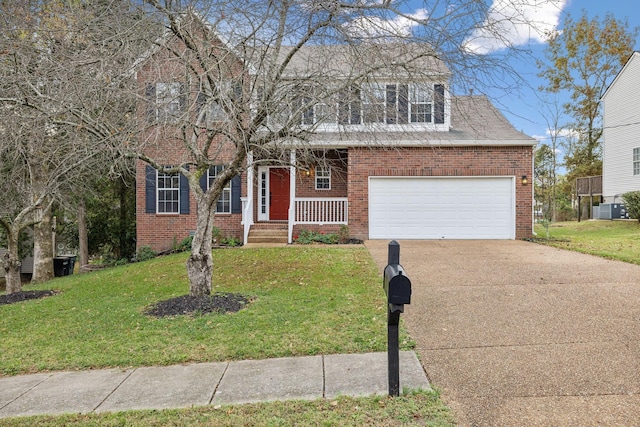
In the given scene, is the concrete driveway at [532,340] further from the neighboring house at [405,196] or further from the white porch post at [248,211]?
the white porch post at [248,211]

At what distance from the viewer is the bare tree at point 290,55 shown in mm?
5176

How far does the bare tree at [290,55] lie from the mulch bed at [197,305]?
1.94m

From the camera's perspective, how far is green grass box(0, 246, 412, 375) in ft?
13.8

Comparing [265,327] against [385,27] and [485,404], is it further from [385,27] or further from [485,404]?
[385,27]

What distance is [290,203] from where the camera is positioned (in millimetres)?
13367

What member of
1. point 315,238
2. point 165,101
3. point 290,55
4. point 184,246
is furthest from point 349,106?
point 184,246

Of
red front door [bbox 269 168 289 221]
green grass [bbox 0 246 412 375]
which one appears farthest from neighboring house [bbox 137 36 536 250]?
green grass [bbox 0 246 412 375]

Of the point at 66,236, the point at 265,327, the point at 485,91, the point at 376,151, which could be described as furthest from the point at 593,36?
the point at 66,236

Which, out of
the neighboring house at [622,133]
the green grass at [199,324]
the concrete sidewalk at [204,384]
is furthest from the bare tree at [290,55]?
the neighboring house at [622,133]

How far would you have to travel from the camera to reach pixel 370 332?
4578mm

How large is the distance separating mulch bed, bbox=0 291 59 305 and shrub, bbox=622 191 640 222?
65.3ft

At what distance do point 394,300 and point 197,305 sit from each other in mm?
3778

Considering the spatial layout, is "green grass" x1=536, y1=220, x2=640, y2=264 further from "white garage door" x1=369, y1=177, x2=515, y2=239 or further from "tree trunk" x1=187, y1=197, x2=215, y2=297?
"tree trunk" x1=187, y1=197, x2=215, y2=297

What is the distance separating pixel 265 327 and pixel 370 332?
1.27 metres
